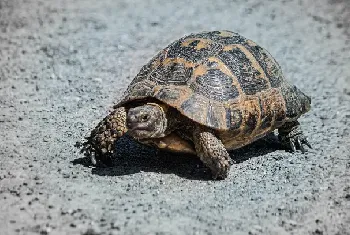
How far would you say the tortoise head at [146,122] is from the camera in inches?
217

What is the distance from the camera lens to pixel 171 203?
17.1ft

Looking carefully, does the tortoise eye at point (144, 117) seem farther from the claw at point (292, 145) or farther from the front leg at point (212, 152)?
the claw at point (292, 145)

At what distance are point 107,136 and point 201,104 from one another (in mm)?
1124

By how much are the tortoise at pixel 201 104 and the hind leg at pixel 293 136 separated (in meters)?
0.36

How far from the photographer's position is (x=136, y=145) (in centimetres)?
671

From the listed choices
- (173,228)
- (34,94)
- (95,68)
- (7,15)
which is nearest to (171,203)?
(173,228)

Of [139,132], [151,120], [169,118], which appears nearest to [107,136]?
[139,132]

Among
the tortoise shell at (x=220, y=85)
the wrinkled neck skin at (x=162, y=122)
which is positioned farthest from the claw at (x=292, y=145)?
the wrinkled neck skin at (x=162, y=122)

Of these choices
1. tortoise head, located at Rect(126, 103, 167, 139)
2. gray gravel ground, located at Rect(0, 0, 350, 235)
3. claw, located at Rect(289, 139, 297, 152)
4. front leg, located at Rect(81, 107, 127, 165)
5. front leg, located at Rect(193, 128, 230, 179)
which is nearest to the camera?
gray gravel ground, located at Rect(0, 0, 350, 235)

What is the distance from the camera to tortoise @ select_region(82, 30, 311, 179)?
566 centimetres

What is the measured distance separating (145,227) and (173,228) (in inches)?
10.1

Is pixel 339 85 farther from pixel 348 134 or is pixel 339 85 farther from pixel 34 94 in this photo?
pixel 34 94

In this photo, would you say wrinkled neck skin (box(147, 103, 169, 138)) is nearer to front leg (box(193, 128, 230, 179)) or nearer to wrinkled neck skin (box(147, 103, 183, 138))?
wrinkled neck skin (box(147, 103, 183, 138))

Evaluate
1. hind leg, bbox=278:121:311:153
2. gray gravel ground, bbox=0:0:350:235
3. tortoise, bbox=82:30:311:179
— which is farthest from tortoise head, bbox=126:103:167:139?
hind leg, bbox=278:121:311:153
